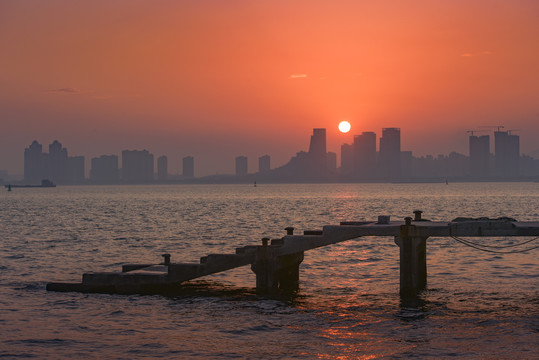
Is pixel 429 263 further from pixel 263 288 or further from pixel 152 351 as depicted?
pixel 152 351

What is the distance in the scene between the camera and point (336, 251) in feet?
172

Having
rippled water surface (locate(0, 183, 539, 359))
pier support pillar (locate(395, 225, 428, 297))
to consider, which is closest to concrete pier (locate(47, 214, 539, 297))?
pier support pillar (locate(395, 225, 428, 297))

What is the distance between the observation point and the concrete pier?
94.7 ft

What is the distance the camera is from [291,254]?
32656 millimetres

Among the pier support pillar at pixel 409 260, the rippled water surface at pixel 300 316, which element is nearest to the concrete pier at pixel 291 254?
the pier support pillar at pixel 409 260

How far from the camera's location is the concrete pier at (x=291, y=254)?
1137 inches

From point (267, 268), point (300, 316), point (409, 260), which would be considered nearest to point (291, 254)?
point (267, 268)

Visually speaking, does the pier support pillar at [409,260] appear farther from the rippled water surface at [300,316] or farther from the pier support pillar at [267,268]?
the pier support pillar at [267,268]

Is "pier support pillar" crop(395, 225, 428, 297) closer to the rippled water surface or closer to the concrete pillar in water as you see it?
the rippled water surface

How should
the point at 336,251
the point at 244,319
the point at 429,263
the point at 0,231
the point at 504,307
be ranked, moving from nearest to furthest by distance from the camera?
the point at 244,319 < the point at 504,307 < the point at 429,263 < the point at 336,251 < the point at 0,231

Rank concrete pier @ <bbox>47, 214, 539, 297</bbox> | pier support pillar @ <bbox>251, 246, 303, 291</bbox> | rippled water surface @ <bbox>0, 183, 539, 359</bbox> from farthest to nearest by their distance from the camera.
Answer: pier support pillar @ <bbox>251, 246, 303, 291</bbox> → concrete pier @ <bbox>47, 214, 539, 297</bbox> → rippled water surface @ <bbox>0, 183, 539, 359</bbox>

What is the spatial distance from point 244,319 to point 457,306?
879 centimetres

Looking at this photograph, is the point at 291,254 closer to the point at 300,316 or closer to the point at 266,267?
the point at 266,267

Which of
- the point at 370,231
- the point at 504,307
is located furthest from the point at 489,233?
the point at 370,231
